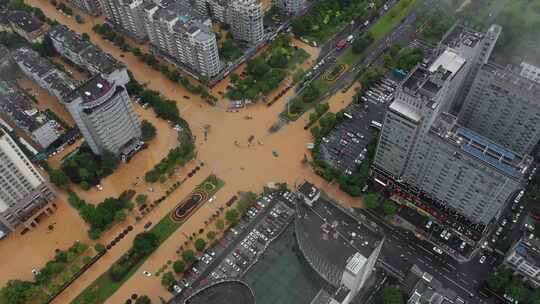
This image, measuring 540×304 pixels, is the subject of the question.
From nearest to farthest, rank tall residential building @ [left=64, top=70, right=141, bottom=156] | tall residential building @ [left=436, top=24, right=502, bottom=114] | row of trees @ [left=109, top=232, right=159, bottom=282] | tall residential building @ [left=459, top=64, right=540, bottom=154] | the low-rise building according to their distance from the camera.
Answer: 1. the low-rise building
2. row of trees @ [left=109, top=232, right=159, bottom=282]
3. tall residential building @ [left=459, top=64, right=540, bottom=154]
4. tall residential building @ [left=436, top=24, right=502, bottom=114]
5. tall residential building @ [left=64, top=70, right=141, bottom=156]

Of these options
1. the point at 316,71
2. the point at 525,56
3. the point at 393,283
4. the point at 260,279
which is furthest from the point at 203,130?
the point at 525,56

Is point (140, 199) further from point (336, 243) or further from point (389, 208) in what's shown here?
point (389, 208)

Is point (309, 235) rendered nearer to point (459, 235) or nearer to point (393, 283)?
point (393, 283)

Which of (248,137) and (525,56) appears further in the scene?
(525,56)

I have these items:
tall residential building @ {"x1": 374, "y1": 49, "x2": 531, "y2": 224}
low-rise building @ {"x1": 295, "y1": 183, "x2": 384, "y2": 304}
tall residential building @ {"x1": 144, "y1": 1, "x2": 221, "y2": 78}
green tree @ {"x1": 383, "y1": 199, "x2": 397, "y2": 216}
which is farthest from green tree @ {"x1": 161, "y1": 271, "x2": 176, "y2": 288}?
tall residential building @ {"x1": 144, "y1": 1, "x2": 221, "y2": 78}

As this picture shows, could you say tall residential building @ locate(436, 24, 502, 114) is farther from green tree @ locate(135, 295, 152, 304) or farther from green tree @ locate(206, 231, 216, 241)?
green tree @ locate(135, 295, 152, 304)

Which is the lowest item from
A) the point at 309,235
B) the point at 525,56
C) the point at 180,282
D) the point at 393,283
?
→ the point at 180,282
